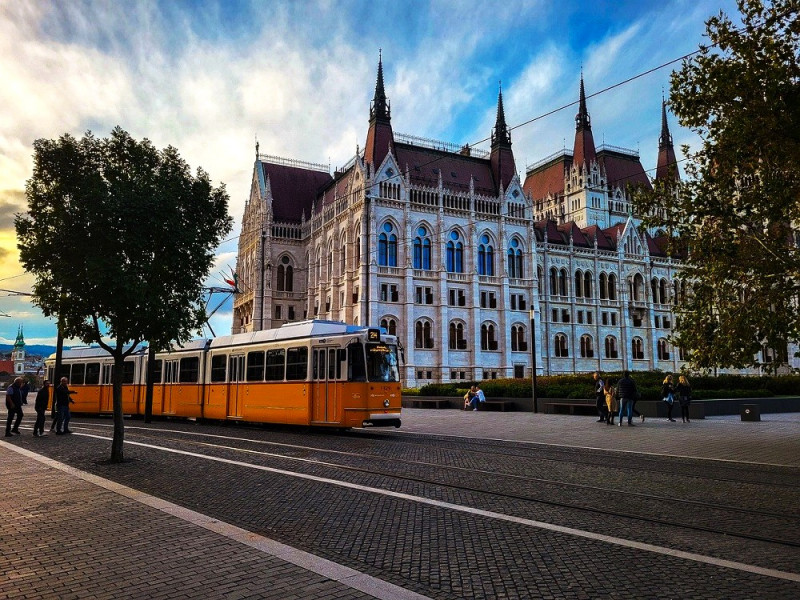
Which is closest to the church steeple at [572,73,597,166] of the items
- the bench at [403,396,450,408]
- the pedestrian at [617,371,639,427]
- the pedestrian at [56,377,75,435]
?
the bench at [403,396,450,408]

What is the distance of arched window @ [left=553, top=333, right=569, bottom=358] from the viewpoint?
2704 inches

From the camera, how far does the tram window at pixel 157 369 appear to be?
26.8 metres

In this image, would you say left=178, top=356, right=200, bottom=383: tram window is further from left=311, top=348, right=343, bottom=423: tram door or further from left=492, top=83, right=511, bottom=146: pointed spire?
left=492, top=83, right=511, bottom=146: pointed spire

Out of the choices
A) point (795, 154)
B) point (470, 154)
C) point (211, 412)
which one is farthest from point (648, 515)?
point (470, 154)

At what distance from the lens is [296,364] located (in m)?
20.0

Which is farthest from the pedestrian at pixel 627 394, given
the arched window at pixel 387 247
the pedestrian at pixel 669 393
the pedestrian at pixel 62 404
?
the arched window at pixel 387 247

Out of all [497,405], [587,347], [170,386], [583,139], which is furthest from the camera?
[583,139]

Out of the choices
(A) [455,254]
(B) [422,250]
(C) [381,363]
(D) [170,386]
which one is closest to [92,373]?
(D) [170,386]

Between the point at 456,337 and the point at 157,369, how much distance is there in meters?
36.4

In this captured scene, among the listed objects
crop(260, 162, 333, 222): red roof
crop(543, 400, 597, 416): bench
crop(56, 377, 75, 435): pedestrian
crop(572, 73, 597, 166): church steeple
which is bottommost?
crop(543, 400, 597, 416): bench

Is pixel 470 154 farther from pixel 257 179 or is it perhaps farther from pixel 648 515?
pixel 648 515

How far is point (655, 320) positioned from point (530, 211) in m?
22.8

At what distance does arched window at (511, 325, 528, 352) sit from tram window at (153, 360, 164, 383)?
1644 inches

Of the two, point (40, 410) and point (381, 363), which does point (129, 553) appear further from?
point (40, 410)
